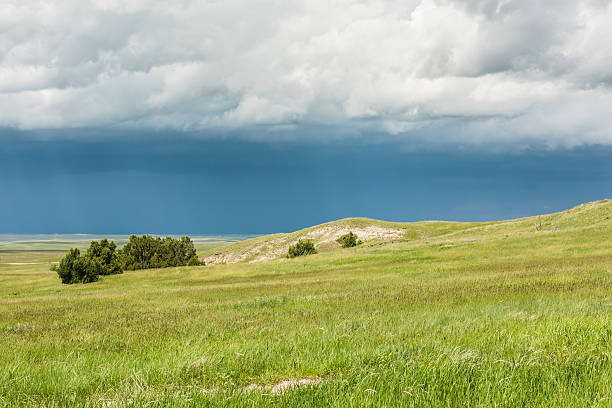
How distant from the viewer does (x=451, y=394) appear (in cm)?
445

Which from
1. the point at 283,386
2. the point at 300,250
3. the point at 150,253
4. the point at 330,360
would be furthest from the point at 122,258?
the point at 283,386

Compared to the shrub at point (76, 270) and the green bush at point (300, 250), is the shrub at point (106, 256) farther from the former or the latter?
the green bush at point (300, 250)

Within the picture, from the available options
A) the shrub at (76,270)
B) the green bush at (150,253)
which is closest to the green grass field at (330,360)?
the shrub at (76,270)

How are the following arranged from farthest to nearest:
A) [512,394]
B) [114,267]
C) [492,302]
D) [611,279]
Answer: [114,267] → [611,279] → [492,302] → [512,394]

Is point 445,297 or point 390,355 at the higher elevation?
point 390,355

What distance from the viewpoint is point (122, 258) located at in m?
86.6

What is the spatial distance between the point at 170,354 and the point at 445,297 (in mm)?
10638

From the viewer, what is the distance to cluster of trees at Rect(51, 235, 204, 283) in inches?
2398

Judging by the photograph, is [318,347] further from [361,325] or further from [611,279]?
[611,279]

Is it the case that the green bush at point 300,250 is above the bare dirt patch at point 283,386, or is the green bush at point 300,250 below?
below

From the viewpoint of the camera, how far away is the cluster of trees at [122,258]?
60.9 meters

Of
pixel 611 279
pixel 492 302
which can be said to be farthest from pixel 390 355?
pixel 611 279

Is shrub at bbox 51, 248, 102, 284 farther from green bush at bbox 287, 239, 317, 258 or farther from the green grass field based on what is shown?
the green grass field

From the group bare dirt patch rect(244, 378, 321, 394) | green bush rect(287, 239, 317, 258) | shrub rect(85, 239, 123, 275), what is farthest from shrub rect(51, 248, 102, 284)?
bare dirt patch rect(244, 378, 321, 394)
